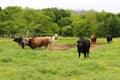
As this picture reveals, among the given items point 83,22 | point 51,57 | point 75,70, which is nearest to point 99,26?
point 83,22

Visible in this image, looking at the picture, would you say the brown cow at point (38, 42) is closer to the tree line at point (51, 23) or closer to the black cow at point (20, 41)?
the black cow at point (20, 41)

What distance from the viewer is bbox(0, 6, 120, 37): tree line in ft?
236

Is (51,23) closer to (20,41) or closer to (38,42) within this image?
(20,41)

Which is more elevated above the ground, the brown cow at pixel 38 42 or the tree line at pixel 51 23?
the tree line at pixel 51 23

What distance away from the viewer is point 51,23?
81.2m

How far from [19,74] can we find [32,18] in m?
61.9

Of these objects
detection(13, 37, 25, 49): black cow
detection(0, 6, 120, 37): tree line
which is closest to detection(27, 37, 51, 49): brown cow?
detection(13, 37, 25, 49): black cow

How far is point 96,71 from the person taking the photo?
13.4 m

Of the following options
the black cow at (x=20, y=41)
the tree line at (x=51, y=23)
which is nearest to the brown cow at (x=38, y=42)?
the black cow at (x=20, y=41)

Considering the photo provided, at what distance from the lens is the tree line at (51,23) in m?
72.0

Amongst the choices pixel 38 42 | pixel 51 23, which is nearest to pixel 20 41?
pixel 38 42

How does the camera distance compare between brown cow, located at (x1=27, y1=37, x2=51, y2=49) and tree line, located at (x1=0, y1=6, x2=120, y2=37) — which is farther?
tree line, located at (x1=0, y1=6, x2=120, y2=37)

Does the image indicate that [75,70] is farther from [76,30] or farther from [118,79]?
[76,30]

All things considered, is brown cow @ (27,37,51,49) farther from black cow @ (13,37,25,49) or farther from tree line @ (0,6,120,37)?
tree line @ (0,6,120,37)
